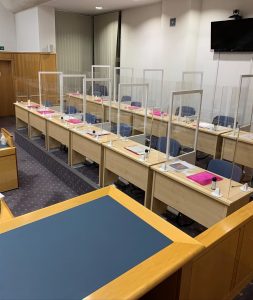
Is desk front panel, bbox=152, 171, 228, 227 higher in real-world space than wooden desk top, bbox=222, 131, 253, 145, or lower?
lower

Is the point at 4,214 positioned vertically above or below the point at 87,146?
below

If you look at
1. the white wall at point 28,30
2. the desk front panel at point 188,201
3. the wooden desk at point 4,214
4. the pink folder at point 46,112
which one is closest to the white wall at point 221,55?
the pink folder at point 46,112

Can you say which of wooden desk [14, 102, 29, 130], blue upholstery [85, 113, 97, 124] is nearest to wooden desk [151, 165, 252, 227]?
blue upholstery [85, 113, 97, 124]

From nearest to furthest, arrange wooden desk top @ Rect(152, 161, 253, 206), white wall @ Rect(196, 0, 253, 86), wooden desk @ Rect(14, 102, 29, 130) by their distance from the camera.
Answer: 1. wooden desk top @ Rect(152, 161, 253, 206)
2. white wall @ Rect(196, 0, 253, 86)
3. wooden desk @ Rect(14, 102, 29, 130)

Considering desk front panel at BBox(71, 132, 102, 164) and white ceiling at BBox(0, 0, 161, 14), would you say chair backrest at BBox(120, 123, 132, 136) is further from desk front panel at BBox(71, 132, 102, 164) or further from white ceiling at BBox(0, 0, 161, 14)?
white ceiling at BBox(0, 0, 161, 14)

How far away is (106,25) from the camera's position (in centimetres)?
1012

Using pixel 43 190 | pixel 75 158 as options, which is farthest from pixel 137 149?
pixel 43 190

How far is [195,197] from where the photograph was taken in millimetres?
2871

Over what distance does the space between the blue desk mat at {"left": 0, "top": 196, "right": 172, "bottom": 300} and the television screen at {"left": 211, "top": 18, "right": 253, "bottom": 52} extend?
236 inches

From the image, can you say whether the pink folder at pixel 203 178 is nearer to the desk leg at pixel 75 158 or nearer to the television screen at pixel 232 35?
the desk leg at pixel 75 158

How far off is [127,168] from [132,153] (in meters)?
0.21

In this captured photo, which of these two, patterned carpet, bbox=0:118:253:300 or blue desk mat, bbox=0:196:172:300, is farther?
patterned carpet, bbox=0:118:253:300

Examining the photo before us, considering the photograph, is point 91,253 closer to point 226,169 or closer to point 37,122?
point 226,169

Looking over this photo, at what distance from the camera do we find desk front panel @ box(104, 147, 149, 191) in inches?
137
